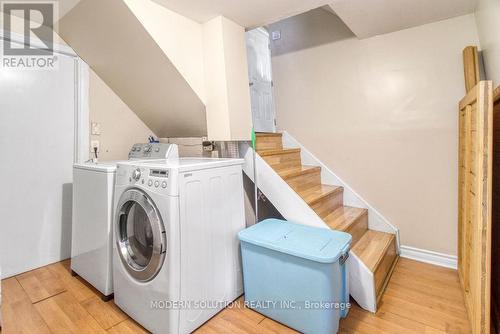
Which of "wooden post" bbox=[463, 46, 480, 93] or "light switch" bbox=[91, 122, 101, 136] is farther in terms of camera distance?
"light switch" bbox=[91, 122, 101, 136]

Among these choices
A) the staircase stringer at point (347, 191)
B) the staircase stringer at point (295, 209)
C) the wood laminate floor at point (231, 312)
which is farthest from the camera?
the staircase stringer at point (347, 191)

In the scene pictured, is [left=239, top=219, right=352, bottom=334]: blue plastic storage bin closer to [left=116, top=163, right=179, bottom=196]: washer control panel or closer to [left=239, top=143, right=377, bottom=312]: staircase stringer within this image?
[left=239, top=143, right=377, bottom=312]: staircase stringer

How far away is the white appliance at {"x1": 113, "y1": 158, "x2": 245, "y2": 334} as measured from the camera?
1.32 metres

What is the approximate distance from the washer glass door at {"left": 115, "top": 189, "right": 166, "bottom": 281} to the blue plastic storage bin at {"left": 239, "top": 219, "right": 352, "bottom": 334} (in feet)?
1.79

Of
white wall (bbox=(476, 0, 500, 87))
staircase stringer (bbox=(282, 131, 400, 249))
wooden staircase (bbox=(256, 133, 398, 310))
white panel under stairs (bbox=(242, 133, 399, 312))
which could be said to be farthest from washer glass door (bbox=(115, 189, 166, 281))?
white wall (bbox=(476, 0, 500, 87))

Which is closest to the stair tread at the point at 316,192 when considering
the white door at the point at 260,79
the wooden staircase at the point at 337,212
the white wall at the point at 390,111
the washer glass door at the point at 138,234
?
the wooden staircase at the point at 337,212

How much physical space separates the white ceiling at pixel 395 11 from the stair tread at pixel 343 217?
1628mm

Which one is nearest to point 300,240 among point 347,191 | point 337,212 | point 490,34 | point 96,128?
point 337,212

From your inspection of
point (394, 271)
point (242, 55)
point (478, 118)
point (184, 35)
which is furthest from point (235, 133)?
point (394, 271)

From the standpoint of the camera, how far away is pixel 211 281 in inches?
59.9

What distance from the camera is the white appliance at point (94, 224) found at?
1645 millimetres

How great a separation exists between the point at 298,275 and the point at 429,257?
1501mm

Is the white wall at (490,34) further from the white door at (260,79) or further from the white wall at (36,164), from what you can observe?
the white wall at (36,164)

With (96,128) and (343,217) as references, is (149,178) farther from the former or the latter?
(343,217)
